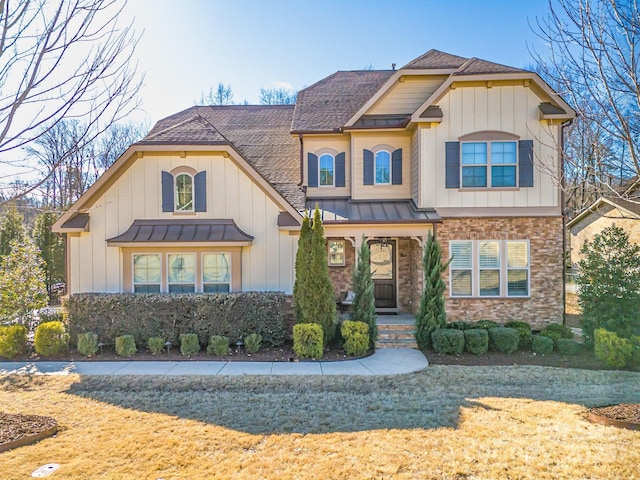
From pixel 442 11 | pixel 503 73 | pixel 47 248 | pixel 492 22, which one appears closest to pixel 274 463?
pixel 492 22

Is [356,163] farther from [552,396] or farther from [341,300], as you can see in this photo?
[552,396]

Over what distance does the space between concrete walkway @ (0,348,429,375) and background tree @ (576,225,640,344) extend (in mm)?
4405

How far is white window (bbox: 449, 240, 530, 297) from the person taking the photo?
1108 cm

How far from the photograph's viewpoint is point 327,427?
526cm

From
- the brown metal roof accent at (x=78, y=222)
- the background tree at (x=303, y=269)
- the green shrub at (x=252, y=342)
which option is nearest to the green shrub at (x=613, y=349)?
the background tree at (x=303, y=269)

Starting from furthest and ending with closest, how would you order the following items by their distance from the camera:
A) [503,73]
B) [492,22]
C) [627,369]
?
[503,73]
[492,22]
[627,369]

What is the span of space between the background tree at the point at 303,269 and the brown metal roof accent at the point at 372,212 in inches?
67.7

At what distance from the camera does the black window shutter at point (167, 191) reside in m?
10.6

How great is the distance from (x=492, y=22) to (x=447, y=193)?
449cm

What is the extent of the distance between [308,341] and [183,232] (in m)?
4.61

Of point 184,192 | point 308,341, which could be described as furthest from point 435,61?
point 308,341

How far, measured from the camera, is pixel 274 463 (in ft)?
14.1

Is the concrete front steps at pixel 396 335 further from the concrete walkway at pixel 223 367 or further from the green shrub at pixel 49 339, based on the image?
the green shrub at pixel 49 339

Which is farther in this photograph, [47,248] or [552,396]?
[47,248]
